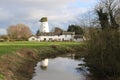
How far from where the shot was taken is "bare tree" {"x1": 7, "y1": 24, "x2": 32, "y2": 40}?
171 meters

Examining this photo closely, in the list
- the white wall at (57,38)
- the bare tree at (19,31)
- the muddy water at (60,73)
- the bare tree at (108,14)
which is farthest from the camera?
the white wall at (57,38)

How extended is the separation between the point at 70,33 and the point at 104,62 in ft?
455

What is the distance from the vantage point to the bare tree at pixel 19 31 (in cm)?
17062

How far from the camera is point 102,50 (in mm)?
31547

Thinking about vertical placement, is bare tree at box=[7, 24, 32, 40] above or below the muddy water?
above

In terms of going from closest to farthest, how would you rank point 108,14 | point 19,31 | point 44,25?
1. point 108,14
2. point 19,31
3. point 44,25

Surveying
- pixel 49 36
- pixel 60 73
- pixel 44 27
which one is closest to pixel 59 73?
pixel 60 73

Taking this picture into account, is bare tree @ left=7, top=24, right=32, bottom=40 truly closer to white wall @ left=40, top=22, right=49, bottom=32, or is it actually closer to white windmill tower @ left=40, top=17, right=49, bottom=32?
white wall @ left=40, top=22, right=49, bottom=32

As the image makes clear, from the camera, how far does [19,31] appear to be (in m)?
178

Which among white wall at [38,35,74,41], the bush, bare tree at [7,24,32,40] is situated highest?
bare tree at [7,24,32,40]

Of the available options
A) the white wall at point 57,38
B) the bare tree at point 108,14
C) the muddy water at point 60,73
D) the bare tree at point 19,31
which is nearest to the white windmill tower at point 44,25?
the white wall at point 57,38

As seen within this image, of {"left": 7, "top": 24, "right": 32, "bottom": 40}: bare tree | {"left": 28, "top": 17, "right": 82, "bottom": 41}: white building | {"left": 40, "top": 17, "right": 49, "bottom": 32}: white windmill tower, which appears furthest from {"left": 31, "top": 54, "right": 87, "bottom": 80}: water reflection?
{"left": 40, "top": 17, "right": 49, "bottom": 32}: white windmill tower

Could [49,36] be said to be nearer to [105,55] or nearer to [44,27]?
[44,27]

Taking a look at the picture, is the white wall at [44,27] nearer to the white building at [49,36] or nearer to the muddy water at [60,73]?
the white building at [49,36]
